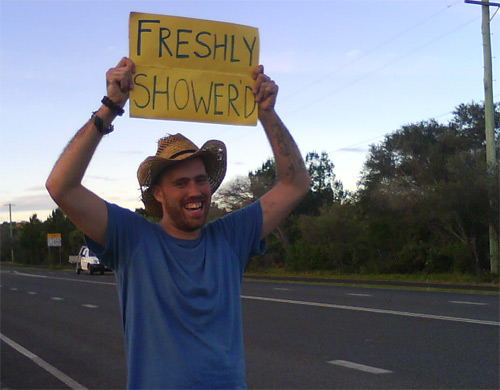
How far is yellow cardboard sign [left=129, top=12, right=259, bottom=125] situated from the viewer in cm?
289

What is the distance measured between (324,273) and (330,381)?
27.0 meters

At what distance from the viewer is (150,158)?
2.97 meters

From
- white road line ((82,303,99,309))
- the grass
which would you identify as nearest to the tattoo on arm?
white road line ((82,303,99,309))

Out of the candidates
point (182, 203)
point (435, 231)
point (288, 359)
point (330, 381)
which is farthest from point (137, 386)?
point (435, 231)

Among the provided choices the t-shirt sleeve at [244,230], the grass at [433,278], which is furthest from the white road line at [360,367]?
the grass at [433,278]

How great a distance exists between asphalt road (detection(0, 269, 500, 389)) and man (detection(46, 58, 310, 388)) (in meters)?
5.07

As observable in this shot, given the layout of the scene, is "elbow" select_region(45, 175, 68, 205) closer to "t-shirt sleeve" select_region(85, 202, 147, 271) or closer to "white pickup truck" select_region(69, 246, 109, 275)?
"t-shirt sleeve" select_region(85, 202, 147, 271)

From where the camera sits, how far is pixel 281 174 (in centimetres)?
330

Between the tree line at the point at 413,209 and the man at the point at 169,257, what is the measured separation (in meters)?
22.8

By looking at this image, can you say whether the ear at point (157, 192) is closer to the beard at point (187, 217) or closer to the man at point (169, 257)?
the man at point (169, 257)

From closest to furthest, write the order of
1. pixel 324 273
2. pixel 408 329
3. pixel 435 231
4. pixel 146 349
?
pixel 146 349 → pixel 408 329 → pixel 435 231 → pixel 324 273

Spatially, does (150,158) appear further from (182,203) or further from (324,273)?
(324,273)

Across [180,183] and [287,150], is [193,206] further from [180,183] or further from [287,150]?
[287,150]

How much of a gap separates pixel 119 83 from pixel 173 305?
935mm
